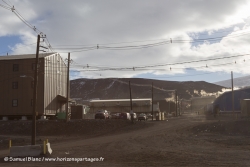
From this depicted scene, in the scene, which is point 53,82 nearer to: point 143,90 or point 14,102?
point 14,102

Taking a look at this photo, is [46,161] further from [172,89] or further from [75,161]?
[172,89]

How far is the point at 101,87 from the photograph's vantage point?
647 feet

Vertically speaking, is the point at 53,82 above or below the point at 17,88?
above

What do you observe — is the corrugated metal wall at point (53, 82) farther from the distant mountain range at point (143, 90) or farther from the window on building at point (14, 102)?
the distant mountain range at point (143, 90)

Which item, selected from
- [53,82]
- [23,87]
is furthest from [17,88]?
[53,82]

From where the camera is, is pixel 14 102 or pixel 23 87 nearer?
pixel 23 87

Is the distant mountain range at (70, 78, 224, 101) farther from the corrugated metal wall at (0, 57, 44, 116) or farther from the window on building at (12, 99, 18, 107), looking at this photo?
the window on building at (12, 99, 18, 107)

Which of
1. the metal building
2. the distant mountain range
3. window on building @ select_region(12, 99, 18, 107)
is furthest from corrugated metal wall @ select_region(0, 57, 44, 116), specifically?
the distant mountain range

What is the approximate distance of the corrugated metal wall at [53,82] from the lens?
54969 mm

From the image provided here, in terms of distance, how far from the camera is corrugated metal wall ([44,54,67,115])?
180ft

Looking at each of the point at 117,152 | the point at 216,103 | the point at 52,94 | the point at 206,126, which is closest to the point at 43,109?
the point at 52,94

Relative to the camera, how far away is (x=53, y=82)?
57.5m

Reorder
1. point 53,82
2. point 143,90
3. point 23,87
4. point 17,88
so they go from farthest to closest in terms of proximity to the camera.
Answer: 1. point 143,90
2. point 53,82
3. point 17,88
4. point 23,87

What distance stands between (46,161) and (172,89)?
539ft
